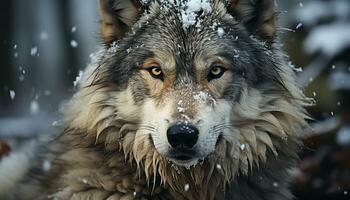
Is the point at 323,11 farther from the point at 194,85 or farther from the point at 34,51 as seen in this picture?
the point at 34,51

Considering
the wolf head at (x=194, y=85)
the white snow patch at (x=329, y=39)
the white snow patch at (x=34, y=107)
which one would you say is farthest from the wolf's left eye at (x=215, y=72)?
the white snow patch at (x=34, y=107)

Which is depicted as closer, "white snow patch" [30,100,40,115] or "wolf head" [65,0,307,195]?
"wolf head" [65,0,307,195]

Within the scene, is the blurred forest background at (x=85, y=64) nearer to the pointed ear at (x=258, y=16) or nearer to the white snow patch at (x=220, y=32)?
the pointed ear at (x=258, y=16)

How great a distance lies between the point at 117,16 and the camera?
5.56 m

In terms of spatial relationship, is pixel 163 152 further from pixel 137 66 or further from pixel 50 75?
pixel 50 75

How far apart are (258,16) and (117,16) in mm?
1009

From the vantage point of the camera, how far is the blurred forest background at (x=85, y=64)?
324 inches

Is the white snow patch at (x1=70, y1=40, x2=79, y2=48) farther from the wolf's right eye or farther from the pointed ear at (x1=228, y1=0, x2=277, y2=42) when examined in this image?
the wolf's right eye

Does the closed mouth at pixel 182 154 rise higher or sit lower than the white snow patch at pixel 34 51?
higher

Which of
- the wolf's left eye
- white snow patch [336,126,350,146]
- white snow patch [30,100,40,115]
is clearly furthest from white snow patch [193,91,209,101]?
white snow patch [30,100,40,115]

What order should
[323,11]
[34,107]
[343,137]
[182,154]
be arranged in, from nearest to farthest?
[182,154] → [343,137] → [323,11] → [34,107]

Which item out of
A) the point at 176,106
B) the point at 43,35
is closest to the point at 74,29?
the point at 43,35

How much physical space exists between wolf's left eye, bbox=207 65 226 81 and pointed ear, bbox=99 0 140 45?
71 cm

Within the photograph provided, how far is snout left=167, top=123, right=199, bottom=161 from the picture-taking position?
481 centimetres
